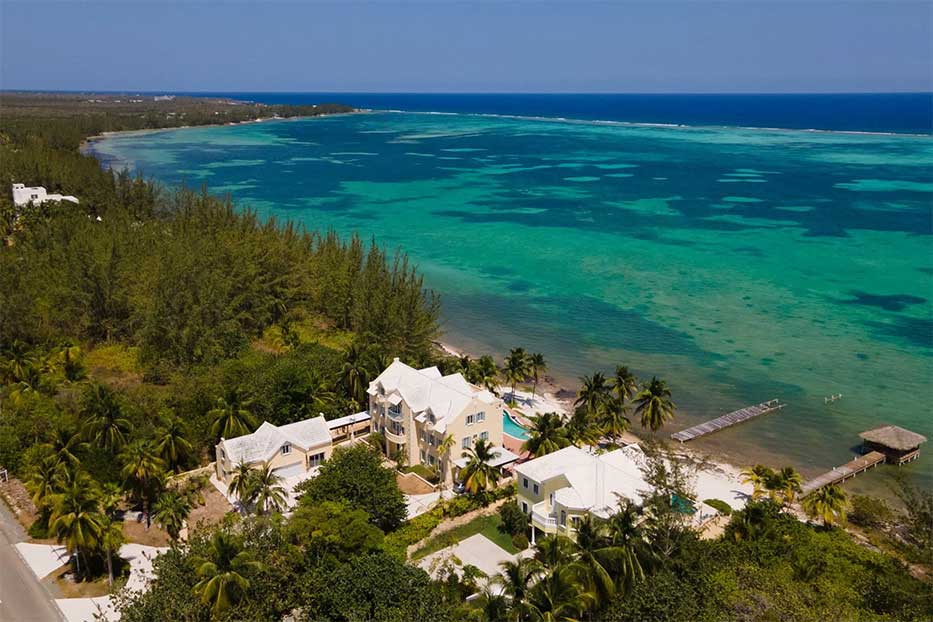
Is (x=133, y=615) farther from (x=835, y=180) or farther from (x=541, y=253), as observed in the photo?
(x=835, y=180)

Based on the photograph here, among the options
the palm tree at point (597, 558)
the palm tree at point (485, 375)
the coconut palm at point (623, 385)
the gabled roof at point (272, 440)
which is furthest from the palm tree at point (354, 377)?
the palm tree at point (597, 558)

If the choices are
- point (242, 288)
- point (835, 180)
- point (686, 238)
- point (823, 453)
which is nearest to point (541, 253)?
point (686, 238)

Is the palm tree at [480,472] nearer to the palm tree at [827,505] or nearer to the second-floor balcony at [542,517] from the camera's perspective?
the second-floor balcony at [542,517]

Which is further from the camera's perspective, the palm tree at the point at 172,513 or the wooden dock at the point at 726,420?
the wooden dock at the point at 726,420

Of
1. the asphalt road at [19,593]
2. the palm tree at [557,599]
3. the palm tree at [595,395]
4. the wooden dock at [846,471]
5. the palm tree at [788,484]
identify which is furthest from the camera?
the palm tree at [595,395]

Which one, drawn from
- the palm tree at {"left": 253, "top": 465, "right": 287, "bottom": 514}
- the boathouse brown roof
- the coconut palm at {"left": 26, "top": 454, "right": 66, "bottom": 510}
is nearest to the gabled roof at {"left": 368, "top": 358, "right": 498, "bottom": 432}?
the palm tree at {"left": 253, "top": 465, "right": 287, "bottom": 514}

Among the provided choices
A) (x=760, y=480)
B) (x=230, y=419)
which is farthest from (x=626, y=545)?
(x=230, y=419)

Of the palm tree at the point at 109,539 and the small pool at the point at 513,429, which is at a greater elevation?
the palm tree at the point at 109,539
